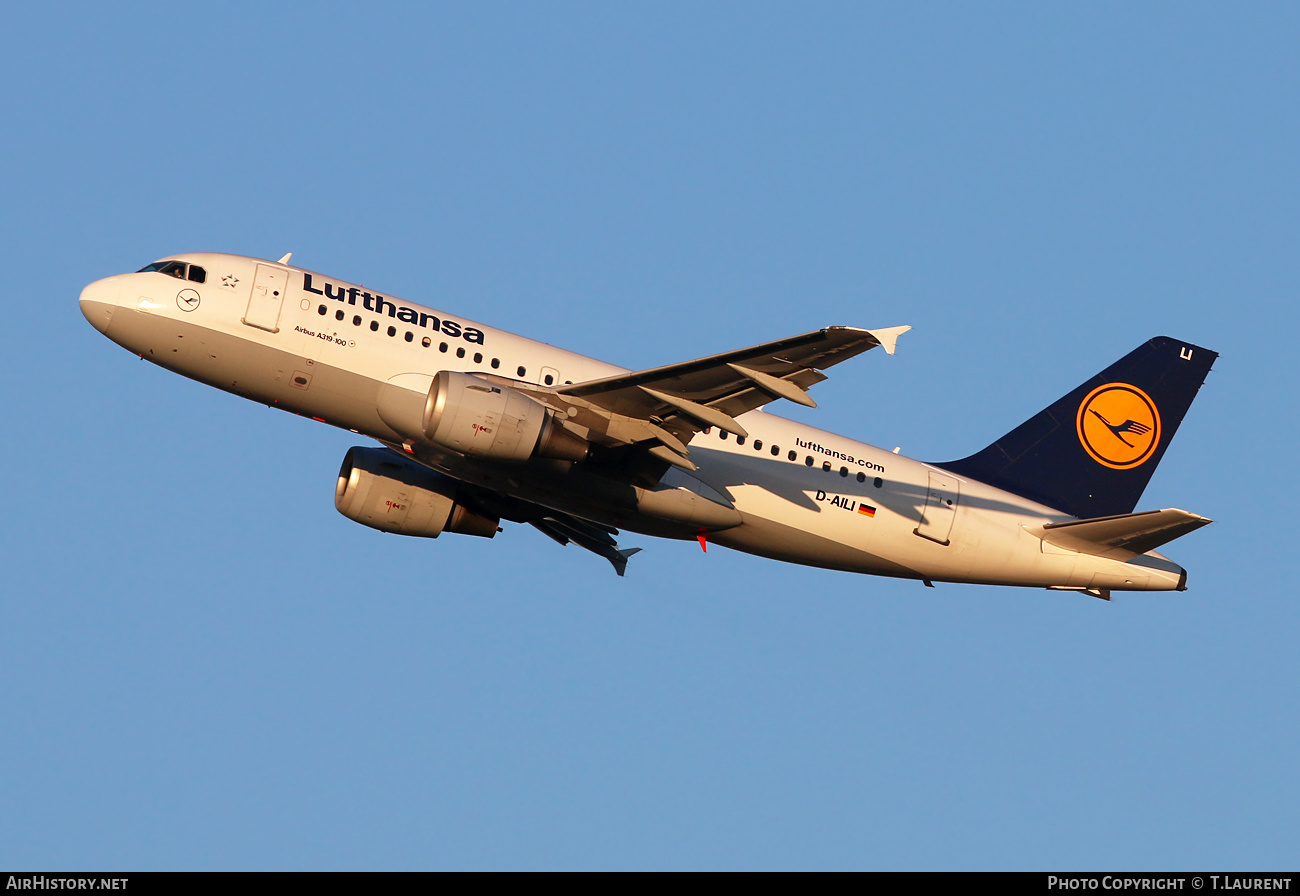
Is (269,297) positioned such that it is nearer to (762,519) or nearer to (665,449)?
(665,449)

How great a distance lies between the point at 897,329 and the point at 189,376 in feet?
55.4

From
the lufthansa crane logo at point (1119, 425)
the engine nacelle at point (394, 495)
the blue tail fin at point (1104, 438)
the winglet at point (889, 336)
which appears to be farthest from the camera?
the lufthansa crane logo at point (1119, 425)

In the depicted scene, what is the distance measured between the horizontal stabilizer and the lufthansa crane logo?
3659 millimetres

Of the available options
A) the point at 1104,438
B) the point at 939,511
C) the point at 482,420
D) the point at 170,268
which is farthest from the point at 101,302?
the point at 1104,438

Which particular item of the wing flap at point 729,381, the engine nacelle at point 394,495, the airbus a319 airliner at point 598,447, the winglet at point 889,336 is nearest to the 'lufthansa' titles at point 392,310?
the airbus a319 airliner at point 598,447

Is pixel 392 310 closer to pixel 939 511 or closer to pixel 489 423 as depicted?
pixel 489 423

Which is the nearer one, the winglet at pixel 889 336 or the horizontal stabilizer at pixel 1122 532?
the winglet at pixel 889 336

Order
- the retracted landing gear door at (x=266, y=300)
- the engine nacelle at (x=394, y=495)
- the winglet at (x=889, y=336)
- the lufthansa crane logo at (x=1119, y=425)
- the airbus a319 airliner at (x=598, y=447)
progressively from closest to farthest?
the winglet at (x=889, y=336) → the airbus a319 airliner at (x=598, y=447) → the retracted landing gear door at (x=266, y=300) → the engine nacelle at (x=394, y=495) → the lufthansa crane logo at (x=1119, y=425)

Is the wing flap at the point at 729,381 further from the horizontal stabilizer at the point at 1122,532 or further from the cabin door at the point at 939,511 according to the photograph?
the horizontal stabilizer at the point at 1122,532

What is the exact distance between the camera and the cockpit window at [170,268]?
31.8 m

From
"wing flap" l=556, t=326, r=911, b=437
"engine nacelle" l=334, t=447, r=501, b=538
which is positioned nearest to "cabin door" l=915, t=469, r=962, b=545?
"wing flap" l=556, t=326, r=911, b=437

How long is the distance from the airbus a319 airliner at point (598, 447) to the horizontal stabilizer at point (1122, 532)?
0.06 m

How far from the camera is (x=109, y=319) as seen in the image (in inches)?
1237
